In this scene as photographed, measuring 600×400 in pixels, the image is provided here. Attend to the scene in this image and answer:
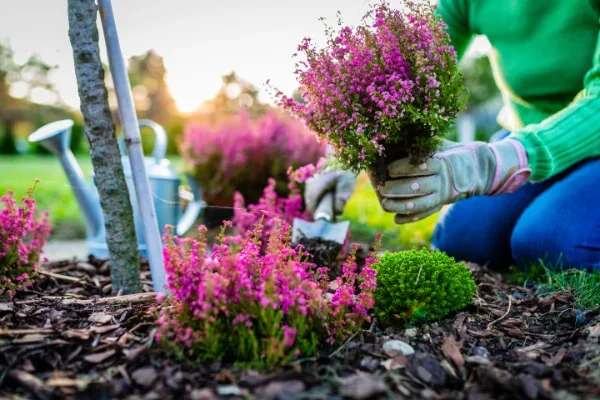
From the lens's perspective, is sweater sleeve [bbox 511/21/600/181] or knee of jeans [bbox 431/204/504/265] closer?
sweater sleeve [bbox 511/21/600/181]

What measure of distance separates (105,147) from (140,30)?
1.93 feet

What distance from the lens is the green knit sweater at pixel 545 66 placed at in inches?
78.6

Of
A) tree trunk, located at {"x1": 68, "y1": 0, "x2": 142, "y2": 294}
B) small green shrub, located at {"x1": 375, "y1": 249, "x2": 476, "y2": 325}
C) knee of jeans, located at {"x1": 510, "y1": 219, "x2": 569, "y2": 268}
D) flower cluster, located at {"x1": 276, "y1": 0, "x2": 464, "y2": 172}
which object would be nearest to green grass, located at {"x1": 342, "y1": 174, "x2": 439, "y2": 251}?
knee of jeans, located at {"x1": 510, "y1": 219, "x2": 569, "y2": 268}

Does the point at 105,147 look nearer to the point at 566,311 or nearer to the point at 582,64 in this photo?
the point at 566,311

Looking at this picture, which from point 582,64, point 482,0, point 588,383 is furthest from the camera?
point 482,0

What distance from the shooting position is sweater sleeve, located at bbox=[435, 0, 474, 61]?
101 inches

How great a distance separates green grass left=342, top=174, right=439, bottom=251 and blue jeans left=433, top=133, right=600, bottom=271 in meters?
0.43

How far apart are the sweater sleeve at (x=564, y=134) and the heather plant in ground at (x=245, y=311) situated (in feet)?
3.38

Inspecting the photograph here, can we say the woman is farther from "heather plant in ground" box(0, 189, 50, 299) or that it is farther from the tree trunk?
"heather plant in ground" box(0, 189, 50, 299)

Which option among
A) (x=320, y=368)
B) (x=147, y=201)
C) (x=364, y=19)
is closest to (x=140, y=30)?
(x=147, y=201)

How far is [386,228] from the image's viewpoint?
3.81m

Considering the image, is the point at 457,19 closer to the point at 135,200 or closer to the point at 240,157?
the point at 135,200

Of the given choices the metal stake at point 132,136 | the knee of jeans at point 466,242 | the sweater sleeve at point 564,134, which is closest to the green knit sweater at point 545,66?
the sweater sleeve at point 564,134

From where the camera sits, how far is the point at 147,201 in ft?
5.77
